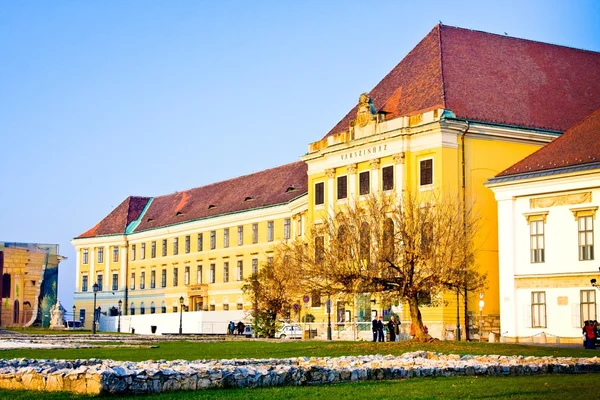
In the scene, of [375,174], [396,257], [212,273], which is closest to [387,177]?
[375,174]

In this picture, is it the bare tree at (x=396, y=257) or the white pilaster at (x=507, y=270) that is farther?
the white pilaster at (x=507, y=270)

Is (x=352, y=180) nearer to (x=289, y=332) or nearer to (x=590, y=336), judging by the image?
(x=289, y=332)

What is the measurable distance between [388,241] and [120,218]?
7841cm

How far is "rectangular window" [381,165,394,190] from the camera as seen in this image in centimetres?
6606

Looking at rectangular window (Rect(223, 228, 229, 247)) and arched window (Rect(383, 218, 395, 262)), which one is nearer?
arched window (Rect(383, 218, 395, 262))

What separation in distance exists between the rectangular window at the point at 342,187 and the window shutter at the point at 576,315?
22425mm

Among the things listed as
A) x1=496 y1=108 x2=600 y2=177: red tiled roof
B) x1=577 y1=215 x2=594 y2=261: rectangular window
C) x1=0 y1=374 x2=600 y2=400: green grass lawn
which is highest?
x1=496 y1=108 x2=600 y2=177: red tiled roof

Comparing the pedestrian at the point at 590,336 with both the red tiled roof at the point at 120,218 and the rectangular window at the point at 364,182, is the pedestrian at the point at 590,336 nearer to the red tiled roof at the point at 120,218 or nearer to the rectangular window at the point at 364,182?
the rectangular window at the point at 364,182

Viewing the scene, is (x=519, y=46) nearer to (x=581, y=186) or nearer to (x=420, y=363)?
(x=581, y=186)

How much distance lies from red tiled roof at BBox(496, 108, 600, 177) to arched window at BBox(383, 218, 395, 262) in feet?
37.0

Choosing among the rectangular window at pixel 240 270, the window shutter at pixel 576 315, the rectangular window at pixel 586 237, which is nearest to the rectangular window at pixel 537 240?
the rectangular window at pixel 586 237

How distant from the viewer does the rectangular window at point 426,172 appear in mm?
63438

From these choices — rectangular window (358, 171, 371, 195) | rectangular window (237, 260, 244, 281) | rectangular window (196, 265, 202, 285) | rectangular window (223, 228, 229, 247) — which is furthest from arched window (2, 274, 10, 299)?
rectangular window (358, 171, 371, 195)

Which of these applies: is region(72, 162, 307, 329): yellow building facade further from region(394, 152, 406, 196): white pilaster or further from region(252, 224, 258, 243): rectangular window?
region(394, 152, 406, 196): white pilaster
